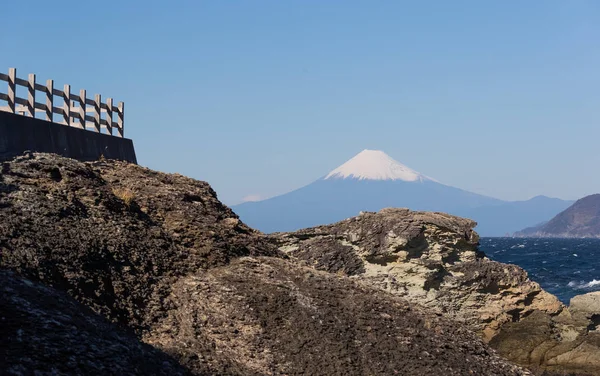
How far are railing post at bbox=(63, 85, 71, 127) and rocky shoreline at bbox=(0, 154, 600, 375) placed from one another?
4.33 metres

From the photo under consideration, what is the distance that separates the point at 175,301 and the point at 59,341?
3.84m

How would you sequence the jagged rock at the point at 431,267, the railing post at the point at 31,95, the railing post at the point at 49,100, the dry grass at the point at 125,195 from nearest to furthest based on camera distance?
the dry grass at the point at 125,195 → the jagged rock at the point at 431,267 → the railing post at the point at 31,95 → the railing post at the point at 49,100

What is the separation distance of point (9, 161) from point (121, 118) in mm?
10059

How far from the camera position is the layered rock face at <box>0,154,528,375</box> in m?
11.0

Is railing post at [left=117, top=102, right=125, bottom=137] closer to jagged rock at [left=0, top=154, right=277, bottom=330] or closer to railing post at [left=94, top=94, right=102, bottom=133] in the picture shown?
railing post at [left=94, top=94, right=102, bottom=133]

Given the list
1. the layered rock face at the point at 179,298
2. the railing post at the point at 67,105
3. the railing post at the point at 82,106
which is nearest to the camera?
the layered rock face at the point at 179,298

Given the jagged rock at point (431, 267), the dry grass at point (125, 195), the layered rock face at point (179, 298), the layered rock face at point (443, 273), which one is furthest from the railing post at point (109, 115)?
the dry grass at point (125, 195)

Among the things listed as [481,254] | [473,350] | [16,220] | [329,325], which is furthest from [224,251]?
[481,254]

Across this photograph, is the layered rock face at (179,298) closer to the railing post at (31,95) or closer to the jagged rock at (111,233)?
the jagged rock at (111,233)

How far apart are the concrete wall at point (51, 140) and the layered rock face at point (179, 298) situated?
2532mm

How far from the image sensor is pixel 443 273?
19641mm

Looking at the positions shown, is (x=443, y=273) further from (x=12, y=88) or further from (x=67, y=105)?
(x=12, y=88)

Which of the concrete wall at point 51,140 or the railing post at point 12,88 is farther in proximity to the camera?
the railing post at point 12,88

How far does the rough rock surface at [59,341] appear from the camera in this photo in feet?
28.8
